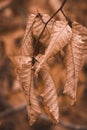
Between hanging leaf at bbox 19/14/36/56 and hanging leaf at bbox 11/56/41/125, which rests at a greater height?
hanging leaf at bbox 19/14/36/56

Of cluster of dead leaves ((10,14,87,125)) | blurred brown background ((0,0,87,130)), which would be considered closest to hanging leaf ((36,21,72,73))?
cluster of dead leaves ((10,14,87,125))

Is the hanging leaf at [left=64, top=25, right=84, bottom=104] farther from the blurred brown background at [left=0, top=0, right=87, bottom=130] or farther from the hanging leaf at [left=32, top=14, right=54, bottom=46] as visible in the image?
the blurred brown background at [left=0, top=0, right=87, bottom=130]

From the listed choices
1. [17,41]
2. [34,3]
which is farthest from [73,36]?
[34,3]

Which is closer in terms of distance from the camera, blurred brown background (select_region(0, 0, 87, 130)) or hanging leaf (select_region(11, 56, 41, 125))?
hanging leaf (select_region(11, 56, 41, 125))

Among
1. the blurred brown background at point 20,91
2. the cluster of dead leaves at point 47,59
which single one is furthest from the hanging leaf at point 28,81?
the blurred brown background at point 20,91

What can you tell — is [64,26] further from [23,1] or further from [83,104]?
[23,1]

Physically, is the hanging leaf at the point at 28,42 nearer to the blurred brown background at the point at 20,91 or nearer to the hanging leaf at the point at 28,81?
the hanging leaf at the point at 28,81

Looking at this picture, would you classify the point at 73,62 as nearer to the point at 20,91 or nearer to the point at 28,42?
the point at 28,42
